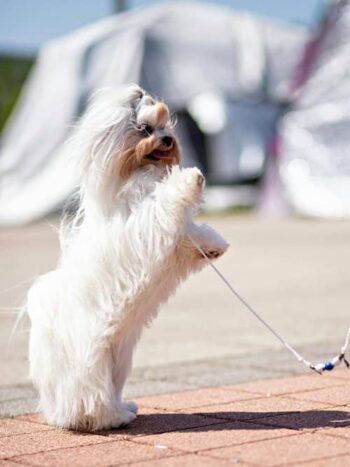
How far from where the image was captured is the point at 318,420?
5.53 meters

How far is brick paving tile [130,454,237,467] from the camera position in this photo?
4.58 metres

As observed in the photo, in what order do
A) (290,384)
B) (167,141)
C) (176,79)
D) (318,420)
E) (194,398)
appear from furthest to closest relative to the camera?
(176,79) → (290,384) → (194,398) → (318,420) → (167,141)

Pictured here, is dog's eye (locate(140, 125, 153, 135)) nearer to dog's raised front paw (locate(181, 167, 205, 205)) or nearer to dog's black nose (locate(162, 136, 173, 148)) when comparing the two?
dog's black nose (locate(162, 136, 173, 148))

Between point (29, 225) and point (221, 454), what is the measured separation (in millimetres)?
30890

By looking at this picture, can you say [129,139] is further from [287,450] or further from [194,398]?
[194,398]

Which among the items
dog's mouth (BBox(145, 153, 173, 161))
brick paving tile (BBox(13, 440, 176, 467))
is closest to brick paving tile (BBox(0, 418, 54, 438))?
brick paving tile (BBox(13, 440, 176, 467))

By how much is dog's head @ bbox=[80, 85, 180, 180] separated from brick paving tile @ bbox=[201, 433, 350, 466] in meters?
1.50

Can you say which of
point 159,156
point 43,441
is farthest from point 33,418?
point 159,156

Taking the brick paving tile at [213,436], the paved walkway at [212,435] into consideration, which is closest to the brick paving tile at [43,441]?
the paved walkway at [212,435]

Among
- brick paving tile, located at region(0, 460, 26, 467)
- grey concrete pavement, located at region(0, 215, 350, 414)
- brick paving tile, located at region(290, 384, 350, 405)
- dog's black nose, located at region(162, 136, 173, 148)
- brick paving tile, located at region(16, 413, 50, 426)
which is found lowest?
brick paving tile, located at region(0, 460, 26, 467)

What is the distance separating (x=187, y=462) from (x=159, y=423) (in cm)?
106

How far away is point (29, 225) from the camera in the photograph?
35219mm

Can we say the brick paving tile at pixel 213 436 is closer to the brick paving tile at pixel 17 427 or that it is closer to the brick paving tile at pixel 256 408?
the brick paving tile at pixel 256 408

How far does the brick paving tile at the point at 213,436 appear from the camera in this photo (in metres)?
5.02
